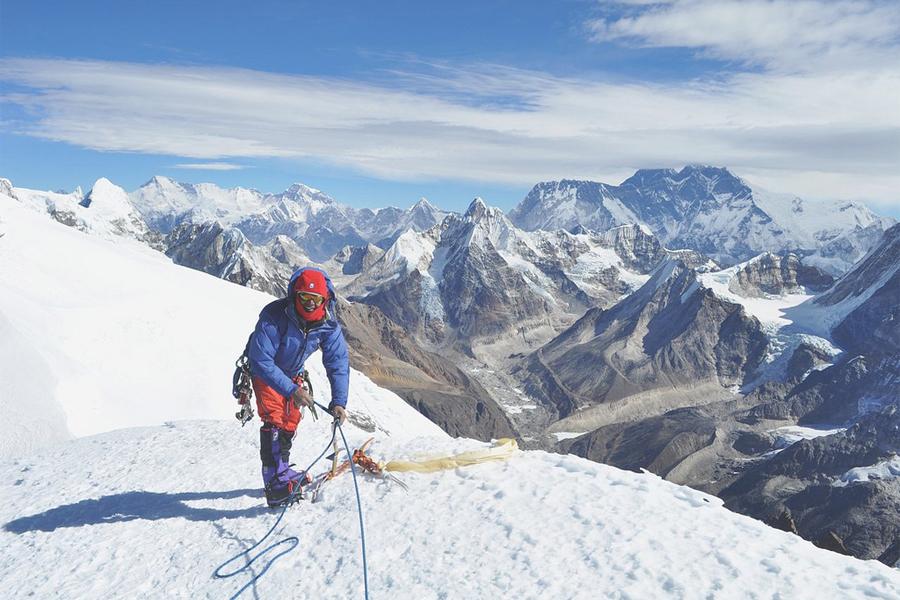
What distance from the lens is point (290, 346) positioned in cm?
1159

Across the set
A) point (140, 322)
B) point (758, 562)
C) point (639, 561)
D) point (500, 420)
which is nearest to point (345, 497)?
point (639, 561)

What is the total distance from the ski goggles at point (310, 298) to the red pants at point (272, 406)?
1820mm

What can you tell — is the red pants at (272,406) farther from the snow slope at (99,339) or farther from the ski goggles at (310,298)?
the snow slope at (99,339)

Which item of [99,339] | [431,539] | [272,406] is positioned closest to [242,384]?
[272,406]

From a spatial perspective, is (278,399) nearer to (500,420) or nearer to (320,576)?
(320,576)

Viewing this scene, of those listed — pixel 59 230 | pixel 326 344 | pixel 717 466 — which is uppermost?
pixel 59 230

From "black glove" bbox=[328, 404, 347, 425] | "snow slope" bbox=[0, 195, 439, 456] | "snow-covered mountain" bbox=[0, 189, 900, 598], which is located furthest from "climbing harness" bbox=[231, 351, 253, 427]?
"snow slope" bbox=[0, 195, 439, 456]

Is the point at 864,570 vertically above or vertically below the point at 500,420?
above

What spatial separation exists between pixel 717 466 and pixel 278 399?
6433 inches

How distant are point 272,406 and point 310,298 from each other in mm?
2326

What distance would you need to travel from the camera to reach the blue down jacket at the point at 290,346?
11.3 m

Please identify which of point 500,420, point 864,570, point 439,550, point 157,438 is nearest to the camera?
point 864,570

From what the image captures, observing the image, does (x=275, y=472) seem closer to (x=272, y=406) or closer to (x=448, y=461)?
(x=272, y=406)

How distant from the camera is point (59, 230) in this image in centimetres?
4291
